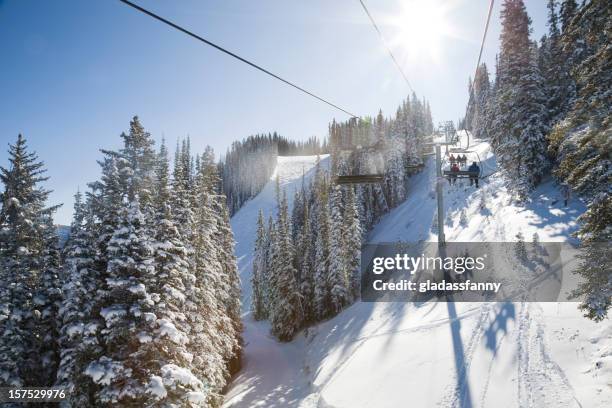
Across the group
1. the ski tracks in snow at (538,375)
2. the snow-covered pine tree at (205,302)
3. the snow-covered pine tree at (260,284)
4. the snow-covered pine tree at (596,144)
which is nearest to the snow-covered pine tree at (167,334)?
the snow-covered pine tree at (205,302)

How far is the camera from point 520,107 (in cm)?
2986

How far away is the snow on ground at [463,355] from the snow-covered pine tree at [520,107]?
7.66ft

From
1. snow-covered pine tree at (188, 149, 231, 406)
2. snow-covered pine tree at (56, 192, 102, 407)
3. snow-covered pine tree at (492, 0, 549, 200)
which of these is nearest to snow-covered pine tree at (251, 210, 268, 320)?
snow-covered pine tree at (188, 149, 231, 406)

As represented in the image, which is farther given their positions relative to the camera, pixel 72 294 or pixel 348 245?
pixel 348 245

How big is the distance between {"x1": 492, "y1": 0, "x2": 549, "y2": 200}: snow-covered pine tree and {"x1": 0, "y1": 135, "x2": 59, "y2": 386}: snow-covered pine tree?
33296 mm

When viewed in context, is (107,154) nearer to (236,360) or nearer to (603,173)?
(603,173)

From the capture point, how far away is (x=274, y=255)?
147ft

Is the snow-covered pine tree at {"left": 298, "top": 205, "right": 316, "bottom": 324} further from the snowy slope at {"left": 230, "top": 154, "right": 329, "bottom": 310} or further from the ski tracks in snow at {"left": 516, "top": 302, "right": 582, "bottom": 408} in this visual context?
the snowy slope at {"left": 230, "top": 154, "right": 329, "bottom": 310}

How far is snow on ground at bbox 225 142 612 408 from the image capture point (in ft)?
38.2

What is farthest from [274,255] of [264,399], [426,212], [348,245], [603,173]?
[603,173]

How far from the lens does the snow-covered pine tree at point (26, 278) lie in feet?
53.2

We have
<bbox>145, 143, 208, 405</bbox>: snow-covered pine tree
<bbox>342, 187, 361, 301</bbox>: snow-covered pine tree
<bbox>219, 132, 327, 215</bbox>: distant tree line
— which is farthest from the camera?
<bbox>219, 132, 327, 215</bbox>: distant tree line

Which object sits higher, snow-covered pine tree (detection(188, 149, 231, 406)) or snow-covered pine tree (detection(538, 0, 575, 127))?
snow-covered pine tree (detection(538, 0, 575, 127))

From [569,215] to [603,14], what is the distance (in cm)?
1858
